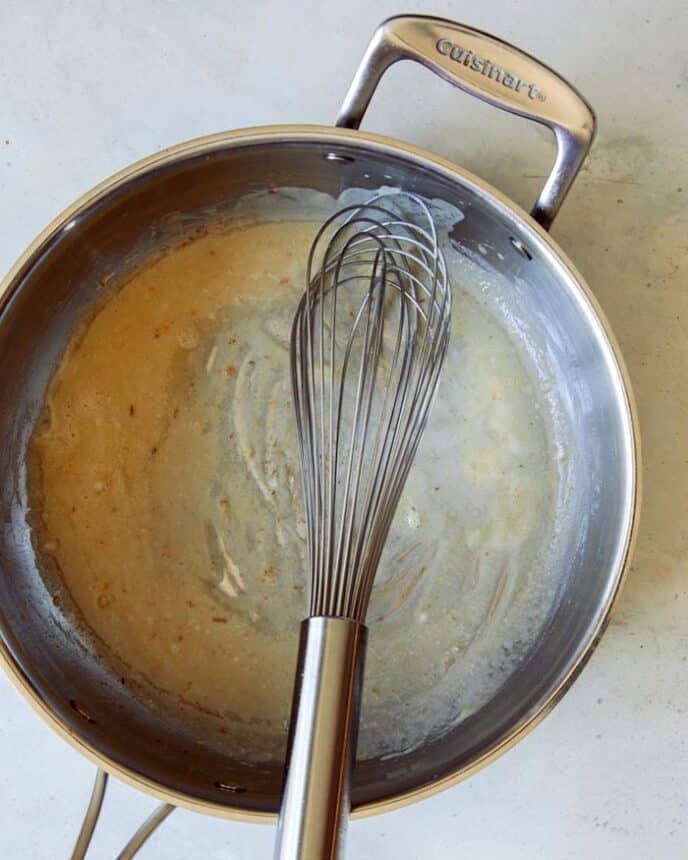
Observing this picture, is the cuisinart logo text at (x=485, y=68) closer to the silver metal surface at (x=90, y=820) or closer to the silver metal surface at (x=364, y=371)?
Answer: the silver metal surface at (x=364, y=371)

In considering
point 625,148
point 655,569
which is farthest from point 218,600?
point 625,148

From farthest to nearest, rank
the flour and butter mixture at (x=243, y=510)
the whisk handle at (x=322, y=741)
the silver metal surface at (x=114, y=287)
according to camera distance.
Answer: the flour and butter mixture at (x=243, y=510)
the silver metal surface at (x=114, y=287)
the whisk handle at (x=322, y=741)

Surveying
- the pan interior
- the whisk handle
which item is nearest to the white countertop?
the pan interior

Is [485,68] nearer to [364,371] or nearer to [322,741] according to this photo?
[364,371]

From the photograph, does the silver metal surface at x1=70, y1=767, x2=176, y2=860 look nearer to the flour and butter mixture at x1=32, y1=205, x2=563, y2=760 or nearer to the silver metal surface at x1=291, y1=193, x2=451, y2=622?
the flour and butter mixture at x1=32, y1=205, x2=563, y2=760

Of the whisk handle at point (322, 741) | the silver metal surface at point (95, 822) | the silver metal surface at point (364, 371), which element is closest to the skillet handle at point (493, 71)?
the silver metal surface at point (364, 371)

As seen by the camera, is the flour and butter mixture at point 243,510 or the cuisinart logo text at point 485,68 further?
the flour and butter mixture at point 243,510
